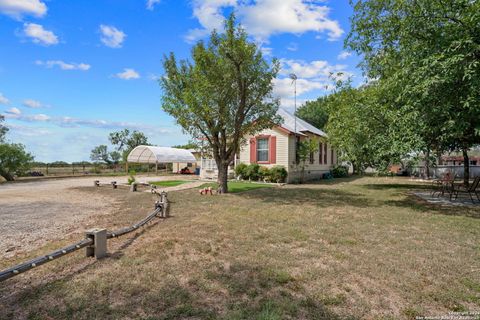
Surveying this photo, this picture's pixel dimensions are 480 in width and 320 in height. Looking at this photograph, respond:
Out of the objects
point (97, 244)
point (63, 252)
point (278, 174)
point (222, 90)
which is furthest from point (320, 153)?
point (63, 252)

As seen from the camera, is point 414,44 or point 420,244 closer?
point 420,244

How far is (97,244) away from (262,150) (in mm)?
14923

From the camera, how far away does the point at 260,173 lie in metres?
17.6

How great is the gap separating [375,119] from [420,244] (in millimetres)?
5290

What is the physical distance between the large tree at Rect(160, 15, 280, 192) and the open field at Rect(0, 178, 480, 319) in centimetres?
591

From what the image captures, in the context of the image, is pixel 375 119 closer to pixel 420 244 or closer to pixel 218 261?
pixel 420 244

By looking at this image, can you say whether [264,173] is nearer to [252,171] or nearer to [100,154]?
[252,171]

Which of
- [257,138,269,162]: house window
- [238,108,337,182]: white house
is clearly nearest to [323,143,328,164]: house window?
[238,108,337,182]: white house

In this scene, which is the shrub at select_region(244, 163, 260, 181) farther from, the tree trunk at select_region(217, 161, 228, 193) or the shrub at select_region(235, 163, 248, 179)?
the tree trunk at select_region(217, 161, 228, 193)

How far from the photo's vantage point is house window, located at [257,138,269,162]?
18156mm

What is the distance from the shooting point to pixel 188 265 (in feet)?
12.3

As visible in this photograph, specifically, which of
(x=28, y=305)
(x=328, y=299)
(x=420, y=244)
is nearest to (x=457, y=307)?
(x=328, y=299)

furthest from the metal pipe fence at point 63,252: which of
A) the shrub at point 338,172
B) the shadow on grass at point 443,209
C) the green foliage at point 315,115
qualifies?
the green foliage at point 315,115

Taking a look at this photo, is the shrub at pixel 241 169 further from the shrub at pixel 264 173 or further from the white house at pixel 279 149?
the shrub at pixel 264 173
